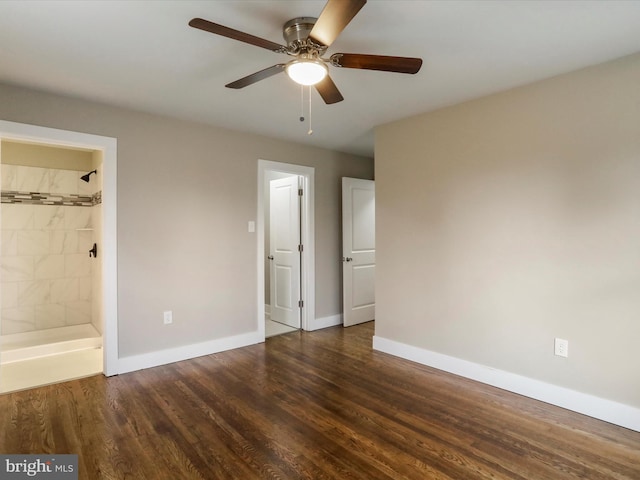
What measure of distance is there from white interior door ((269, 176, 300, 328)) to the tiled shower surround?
225 centimetres

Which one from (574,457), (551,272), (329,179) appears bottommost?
(574,457)

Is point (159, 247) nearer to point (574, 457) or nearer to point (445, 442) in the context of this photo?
point (445, 442)

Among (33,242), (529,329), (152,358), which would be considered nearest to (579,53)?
(529,329)

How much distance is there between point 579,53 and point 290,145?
294 cm

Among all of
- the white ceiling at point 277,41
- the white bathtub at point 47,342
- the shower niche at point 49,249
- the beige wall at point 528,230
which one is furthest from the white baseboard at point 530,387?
the white bathtub at point 47,342

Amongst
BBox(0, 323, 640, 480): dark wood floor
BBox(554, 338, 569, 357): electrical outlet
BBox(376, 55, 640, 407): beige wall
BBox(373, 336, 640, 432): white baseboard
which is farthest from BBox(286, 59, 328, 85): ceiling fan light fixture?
BBox(373, 336, 640, 432): white baseboard

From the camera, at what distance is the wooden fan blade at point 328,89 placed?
6.56 ft

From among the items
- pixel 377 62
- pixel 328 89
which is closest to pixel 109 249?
pixel 328 89

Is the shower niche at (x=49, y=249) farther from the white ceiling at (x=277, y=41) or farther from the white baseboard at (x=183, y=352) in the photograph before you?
the white ceiling at (x=277, y=41)

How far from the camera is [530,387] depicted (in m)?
2.71

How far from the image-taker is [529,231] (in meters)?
2.71

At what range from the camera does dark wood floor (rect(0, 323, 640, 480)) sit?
6.21 feet

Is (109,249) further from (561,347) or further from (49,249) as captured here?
(561,347)

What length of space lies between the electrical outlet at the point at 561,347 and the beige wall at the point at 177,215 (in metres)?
2.90
